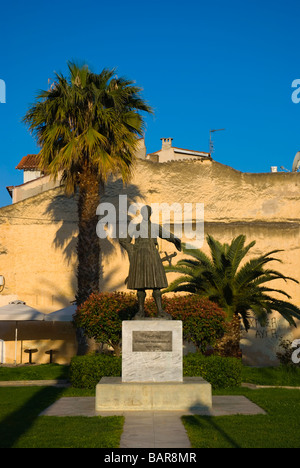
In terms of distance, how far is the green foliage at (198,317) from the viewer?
48.4ft

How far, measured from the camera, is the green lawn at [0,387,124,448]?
7.48 metres

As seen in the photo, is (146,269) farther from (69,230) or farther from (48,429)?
(69,230)

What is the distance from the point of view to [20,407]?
10836 mm

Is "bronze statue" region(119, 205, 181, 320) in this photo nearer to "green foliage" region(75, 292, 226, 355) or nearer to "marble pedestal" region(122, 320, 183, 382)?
"marble pedestal" region(122, 320, 183, 382)

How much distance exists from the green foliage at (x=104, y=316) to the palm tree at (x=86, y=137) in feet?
5.25

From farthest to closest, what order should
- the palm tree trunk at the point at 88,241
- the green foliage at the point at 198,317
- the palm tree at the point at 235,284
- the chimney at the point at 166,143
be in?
the chimney at the point at 166,143, the palm tree at the point at 235,284, the palm tree trunk at the point at 88,241, the green foliage at the point at 198,317

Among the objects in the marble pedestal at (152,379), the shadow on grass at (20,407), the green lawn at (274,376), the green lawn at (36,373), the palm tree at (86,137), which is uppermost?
the palm tree at (86,137)

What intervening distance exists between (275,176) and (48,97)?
10.7 meters

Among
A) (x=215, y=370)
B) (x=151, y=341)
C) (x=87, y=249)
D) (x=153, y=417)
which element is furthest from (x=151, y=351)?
(x=87, y=249)

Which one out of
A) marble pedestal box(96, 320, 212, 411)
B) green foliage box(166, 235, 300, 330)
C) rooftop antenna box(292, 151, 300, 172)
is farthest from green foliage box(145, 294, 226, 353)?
rooftop antenna box(292, 151, 300, 172)

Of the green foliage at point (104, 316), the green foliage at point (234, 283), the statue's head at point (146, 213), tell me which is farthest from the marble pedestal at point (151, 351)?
the green foliage at point (234, 283)

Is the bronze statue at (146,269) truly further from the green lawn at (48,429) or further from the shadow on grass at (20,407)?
the shadow on grass at (20,407)
